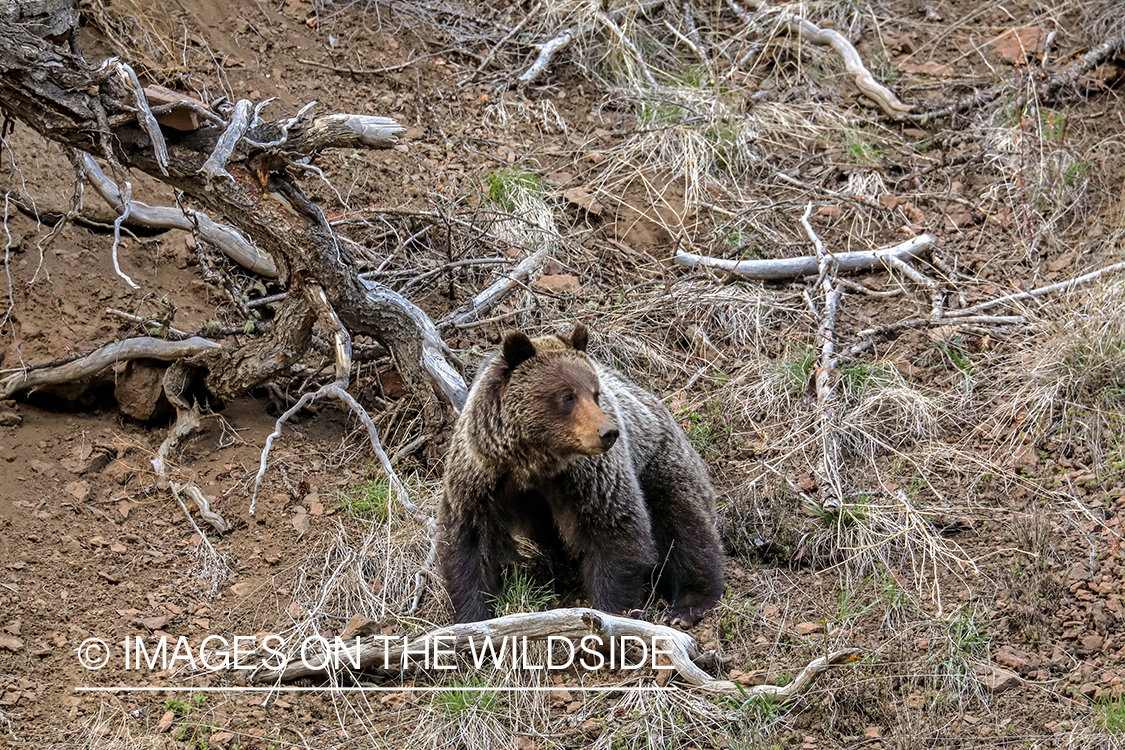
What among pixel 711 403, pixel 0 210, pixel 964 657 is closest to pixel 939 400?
pixel 711 403

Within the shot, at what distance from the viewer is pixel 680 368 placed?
6.83m

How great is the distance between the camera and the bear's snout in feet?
14.6

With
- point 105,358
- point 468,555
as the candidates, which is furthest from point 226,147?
point 468,555

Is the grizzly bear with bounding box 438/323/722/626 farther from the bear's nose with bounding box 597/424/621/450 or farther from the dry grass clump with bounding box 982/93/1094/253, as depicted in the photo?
the dry grass clump with bounding box 982/93/1094/253

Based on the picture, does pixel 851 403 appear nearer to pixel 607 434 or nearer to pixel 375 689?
pixel 607 434

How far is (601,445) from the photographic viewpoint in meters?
4.51

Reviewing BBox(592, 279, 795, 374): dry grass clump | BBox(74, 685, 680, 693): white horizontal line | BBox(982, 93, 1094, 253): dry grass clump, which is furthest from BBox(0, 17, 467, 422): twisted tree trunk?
BBox(982, 93, 1094, 253): dry grass clump

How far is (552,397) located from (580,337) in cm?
41

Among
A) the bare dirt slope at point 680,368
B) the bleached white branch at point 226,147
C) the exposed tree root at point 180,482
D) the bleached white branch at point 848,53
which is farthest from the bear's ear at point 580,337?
the bleached white branch at point 848,53

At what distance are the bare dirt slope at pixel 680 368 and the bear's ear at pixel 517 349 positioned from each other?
111 centimetres

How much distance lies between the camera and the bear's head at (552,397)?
4637mm

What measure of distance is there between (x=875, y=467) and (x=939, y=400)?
736 millimetres

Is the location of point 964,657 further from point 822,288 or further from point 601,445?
point 822,288

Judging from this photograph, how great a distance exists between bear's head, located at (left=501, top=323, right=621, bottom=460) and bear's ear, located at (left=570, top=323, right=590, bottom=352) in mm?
11
